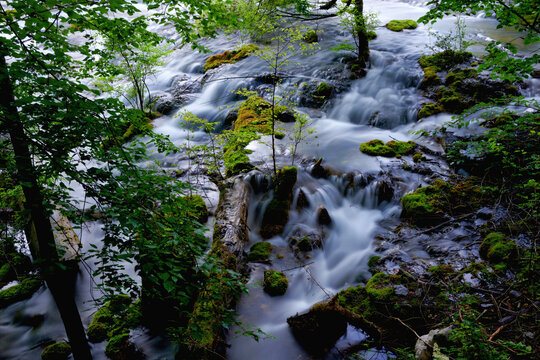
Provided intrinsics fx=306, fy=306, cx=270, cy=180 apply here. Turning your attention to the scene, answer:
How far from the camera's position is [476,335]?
8.91 feet

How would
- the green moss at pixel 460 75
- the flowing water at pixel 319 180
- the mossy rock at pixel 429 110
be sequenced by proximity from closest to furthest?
1. the flowing water at pixel 319 180
2. the mossy rock at pixel 429 110
3. the green moss at pixel 460 75

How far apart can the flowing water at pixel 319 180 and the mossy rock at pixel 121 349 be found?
140 millimetres

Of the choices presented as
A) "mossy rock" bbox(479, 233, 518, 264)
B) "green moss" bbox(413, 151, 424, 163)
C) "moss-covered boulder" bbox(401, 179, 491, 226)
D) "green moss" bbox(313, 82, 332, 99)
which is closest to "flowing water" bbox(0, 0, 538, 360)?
"green moss" bbox(313, 82, 332, 99)

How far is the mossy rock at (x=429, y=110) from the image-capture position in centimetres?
976

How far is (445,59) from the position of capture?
37.8ft

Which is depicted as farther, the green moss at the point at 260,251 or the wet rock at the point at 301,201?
the wet rock at the point at 301,201

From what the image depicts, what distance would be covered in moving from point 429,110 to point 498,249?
A: 6.19 m

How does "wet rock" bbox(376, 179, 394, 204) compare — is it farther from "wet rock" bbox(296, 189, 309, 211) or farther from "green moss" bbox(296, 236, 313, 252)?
"green moss" bbox(296, 236, 313, 252)

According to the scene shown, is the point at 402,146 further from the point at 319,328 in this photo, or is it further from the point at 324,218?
the point at 319,328

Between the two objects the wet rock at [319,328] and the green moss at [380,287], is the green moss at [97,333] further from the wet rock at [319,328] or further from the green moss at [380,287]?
the green moss at [380,287]

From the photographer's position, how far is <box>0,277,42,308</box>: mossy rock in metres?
5.76

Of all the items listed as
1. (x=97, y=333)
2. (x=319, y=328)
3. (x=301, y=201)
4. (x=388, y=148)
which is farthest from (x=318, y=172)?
(x=97, y=333)

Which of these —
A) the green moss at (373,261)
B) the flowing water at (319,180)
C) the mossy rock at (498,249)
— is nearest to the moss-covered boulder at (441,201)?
the flowing water at (319,180)

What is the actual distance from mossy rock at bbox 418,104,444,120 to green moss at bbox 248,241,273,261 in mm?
6941
